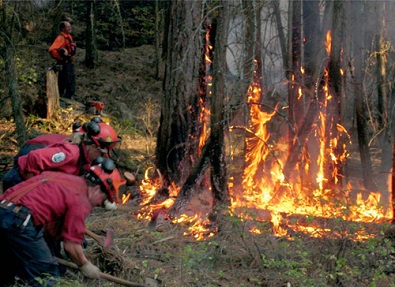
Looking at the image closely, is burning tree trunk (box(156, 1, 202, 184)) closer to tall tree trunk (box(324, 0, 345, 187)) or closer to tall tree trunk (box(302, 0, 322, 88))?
tall tree trunk (box(324, 0, 345, 187))

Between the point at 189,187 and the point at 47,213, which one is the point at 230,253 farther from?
the point at 47,213

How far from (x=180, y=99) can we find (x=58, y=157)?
3706mm

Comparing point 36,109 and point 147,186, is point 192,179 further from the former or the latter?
point 36,109

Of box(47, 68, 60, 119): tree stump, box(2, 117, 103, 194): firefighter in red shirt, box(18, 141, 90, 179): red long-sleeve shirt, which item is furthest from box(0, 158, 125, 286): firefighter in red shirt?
box(47, 68, 60, 119): tree stump

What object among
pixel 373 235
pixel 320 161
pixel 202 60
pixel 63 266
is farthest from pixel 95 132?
pixel 320 161

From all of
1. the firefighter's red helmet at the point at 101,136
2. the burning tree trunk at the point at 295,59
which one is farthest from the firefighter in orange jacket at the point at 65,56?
the firefighter's red helmet at the point at 101,136

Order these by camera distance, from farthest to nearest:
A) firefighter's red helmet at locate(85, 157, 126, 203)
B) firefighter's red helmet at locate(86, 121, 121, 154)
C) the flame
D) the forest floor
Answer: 1. the flame
2. firefighter's red helmet at locate(86, 121, 121, 154)
3. the forest floor
4. firefighter's red helmet at locate(85, 157, 126, 203)

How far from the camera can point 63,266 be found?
17.7 ft

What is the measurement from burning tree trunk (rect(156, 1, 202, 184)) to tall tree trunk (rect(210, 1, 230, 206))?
128 centimetres

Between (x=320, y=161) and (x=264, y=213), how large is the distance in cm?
202

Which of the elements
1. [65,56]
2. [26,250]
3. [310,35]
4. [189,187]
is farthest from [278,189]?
[65,56]

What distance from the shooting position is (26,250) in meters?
4.66

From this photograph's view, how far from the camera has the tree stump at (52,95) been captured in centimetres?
1235

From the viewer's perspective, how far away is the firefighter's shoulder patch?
5.35 meters
